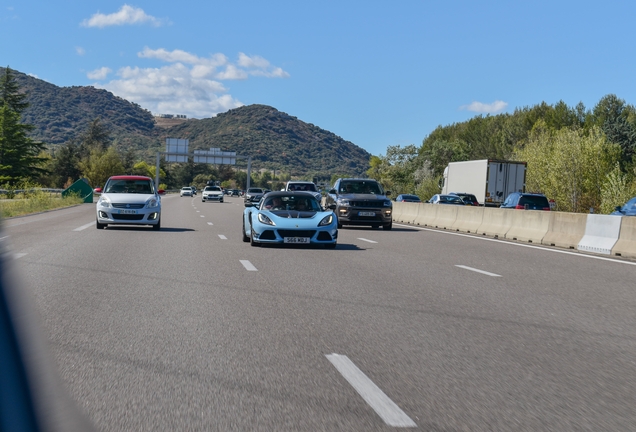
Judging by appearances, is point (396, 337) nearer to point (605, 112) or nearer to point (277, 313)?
point (277, 313)

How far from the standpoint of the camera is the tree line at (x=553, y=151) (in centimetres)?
5231

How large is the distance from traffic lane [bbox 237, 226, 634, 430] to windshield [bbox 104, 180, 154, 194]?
13322 mm

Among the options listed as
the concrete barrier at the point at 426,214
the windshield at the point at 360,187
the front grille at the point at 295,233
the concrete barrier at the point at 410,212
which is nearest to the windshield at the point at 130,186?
the windshield at the point at 360,187

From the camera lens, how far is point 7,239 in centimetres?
145

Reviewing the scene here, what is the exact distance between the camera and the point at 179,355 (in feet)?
20.1

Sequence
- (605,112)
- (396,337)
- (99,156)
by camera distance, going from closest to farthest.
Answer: (396,337), (605,112), (99,156)

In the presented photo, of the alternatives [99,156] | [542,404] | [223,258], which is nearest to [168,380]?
[542,404]

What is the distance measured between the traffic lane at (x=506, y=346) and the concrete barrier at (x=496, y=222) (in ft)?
44.2

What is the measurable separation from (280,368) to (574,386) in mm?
2011

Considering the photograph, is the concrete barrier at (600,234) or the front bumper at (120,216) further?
the front bumper at (120,216)

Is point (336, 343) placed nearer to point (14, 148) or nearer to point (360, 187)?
point (360, 187)

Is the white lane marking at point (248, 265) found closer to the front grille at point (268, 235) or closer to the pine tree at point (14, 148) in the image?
the front grille at point (268, 235)

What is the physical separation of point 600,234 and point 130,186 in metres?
12.7

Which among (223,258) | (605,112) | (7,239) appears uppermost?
(605,112)
